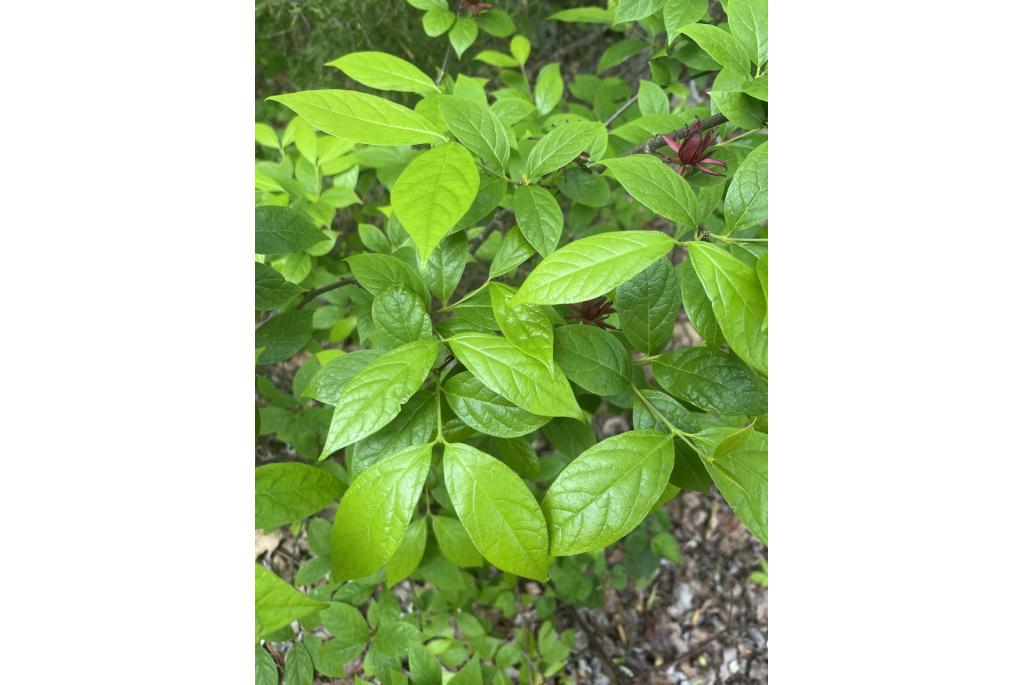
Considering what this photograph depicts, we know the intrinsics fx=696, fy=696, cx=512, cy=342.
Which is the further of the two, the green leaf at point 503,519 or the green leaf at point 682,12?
the green leaf at point 682,12

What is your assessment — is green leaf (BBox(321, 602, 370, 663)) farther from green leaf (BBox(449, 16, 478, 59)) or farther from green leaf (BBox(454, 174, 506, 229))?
green leaf (BBox(449, 16, 478, 59))

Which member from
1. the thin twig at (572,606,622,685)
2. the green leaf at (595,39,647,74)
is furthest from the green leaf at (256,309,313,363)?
the thin twig at (572,606,622,685)

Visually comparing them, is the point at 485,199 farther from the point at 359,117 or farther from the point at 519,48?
the point at 519,48

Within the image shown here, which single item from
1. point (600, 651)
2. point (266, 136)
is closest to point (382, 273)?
point (266, 136)

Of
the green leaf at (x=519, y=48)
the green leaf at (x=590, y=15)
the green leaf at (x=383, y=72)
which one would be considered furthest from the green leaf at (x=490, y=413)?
the green leaf at (x=519, y=48)

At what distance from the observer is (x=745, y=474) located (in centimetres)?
61

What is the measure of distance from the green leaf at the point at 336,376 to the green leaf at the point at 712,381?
0.31 meters

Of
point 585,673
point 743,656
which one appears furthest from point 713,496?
point 585,673

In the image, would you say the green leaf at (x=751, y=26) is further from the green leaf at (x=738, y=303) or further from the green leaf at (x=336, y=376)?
the green leaf at (x=336, y=376)

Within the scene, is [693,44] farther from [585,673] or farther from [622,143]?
[585,673]

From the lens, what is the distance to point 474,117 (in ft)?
2.15

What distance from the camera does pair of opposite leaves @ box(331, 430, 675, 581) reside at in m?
0.60

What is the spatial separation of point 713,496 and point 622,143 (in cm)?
134

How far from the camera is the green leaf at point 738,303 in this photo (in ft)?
1.75
